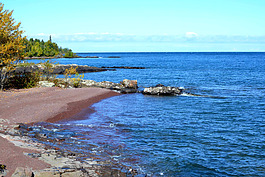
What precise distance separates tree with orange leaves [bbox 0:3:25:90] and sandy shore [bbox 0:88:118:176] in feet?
9.60

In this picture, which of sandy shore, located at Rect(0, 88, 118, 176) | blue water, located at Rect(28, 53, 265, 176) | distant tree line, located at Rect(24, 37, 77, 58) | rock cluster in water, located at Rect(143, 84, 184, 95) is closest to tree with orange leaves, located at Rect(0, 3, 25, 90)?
sandy shore, located at Rect(0, 88, 118, 176)

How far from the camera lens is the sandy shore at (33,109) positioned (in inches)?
421

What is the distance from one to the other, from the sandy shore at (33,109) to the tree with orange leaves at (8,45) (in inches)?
115

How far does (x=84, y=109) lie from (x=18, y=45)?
11755mm

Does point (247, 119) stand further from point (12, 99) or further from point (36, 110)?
point (12, 99)

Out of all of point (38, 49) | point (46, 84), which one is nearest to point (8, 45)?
point (46, 84)

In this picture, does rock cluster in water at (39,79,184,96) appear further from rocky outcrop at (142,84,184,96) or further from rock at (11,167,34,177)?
rock at (11,167,34,177)

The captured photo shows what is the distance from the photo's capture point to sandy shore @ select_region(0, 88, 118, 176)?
1070 centimetres

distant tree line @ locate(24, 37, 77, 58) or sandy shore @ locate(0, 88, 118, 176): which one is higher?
distant tree line @ locate(24, 37, 77, 58)

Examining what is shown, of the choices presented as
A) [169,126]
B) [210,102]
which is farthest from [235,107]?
[169,126]

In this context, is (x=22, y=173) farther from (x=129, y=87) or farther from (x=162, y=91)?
(x=129, y=87)

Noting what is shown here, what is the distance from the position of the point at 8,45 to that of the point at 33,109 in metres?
10.2

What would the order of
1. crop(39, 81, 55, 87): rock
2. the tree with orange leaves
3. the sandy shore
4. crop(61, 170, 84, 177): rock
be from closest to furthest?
crop(61, 170, 84, 177): rock → the sandy shore → the tree with orange leaves → crop(39, 81, 55, 87): rock

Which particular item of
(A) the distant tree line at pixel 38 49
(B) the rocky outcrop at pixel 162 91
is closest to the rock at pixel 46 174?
(B) the rocky outcrop at pixel 162 91
